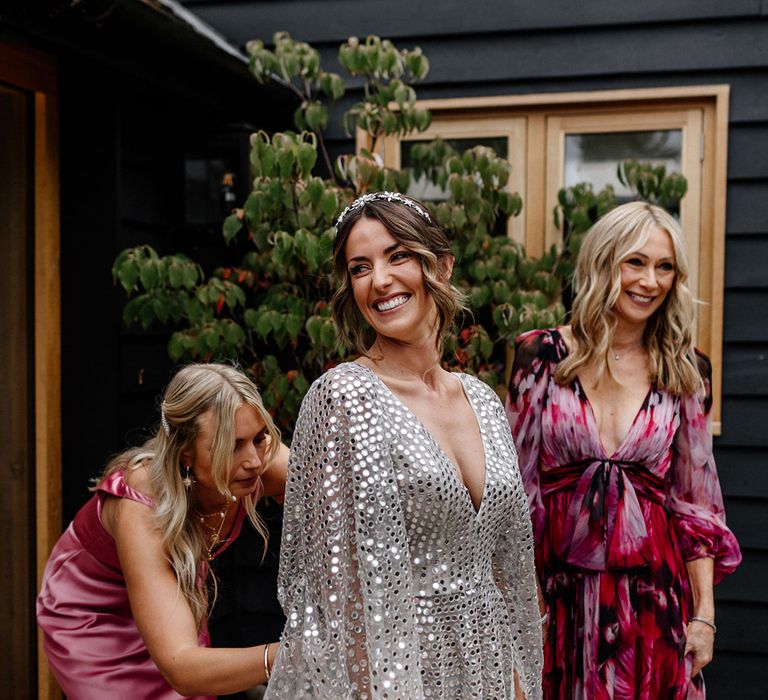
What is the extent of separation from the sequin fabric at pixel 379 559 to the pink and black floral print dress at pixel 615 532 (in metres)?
0.75

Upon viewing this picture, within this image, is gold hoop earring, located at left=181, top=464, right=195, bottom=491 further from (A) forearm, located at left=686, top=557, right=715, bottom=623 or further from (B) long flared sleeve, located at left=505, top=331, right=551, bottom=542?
(A) forearm, located at left=686, top=557, right=715, bottom=623

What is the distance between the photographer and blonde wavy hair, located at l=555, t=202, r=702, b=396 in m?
2.49

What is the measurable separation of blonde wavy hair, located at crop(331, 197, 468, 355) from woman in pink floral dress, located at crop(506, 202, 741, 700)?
0.77 metres

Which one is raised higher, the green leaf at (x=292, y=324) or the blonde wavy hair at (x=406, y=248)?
the blonde wavy hair at (x=406, y=248)

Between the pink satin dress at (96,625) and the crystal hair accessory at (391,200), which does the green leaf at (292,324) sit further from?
the crystal hair accessory at (391,200)

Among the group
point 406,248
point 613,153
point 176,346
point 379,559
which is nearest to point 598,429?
point 406,248

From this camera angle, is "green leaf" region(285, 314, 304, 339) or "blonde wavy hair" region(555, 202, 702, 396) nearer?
"blonde wavy hair" region(555, 202, 702, 396)

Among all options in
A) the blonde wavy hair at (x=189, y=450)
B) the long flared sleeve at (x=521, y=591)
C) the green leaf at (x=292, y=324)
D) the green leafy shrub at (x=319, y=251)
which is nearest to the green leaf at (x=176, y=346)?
the green leafy shrub at (x=319, y=251)

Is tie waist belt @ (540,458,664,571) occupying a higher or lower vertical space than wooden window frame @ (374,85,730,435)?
lower

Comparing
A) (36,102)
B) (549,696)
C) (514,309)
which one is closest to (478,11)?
(514,309)

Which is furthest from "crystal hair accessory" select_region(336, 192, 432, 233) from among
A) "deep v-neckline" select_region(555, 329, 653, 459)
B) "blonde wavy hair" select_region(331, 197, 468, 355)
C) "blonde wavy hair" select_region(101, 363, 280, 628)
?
"deep v-neckline" select_region(555, 329, 653, 459)

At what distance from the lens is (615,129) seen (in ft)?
12.9

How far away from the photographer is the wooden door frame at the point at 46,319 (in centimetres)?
346

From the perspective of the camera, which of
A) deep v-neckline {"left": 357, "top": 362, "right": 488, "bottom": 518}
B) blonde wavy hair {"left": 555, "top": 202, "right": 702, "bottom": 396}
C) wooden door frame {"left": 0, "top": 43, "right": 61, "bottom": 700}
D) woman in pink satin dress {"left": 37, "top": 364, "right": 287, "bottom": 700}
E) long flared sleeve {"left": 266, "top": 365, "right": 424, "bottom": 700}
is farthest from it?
wooden door frame {"left": 0, "top": 43, "right": 61, "bottom": 700}
